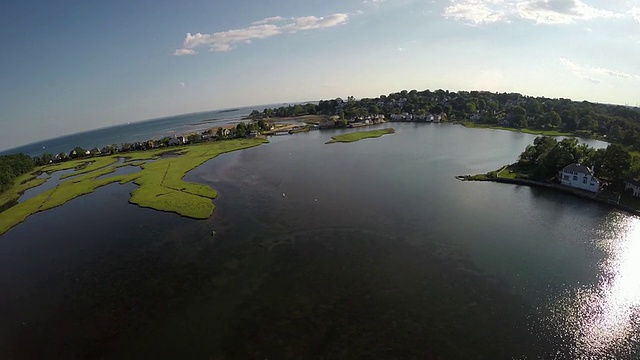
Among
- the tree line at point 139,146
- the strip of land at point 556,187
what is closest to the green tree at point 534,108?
the strip of land at point 556,187

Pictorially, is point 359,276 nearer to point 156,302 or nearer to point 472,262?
point 472,262

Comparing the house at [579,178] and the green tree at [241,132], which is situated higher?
the green tree at [241,132]

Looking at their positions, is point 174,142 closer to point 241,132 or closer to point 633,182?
point 241,132

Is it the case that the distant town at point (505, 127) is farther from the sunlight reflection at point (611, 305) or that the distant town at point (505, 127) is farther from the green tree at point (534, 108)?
the sunlight reflection at point (611, 305)

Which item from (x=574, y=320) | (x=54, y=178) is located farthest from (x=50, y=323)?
(x=54, y=178)

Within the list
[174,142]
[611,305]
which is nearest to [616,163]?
[611,305]

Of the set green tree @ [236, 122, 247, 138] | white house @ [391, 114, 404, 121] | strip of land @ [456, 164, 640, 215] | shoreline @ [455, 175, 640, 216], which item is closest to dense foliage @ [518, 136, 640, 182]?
strip of land @ [456, 164, 640, 215]
